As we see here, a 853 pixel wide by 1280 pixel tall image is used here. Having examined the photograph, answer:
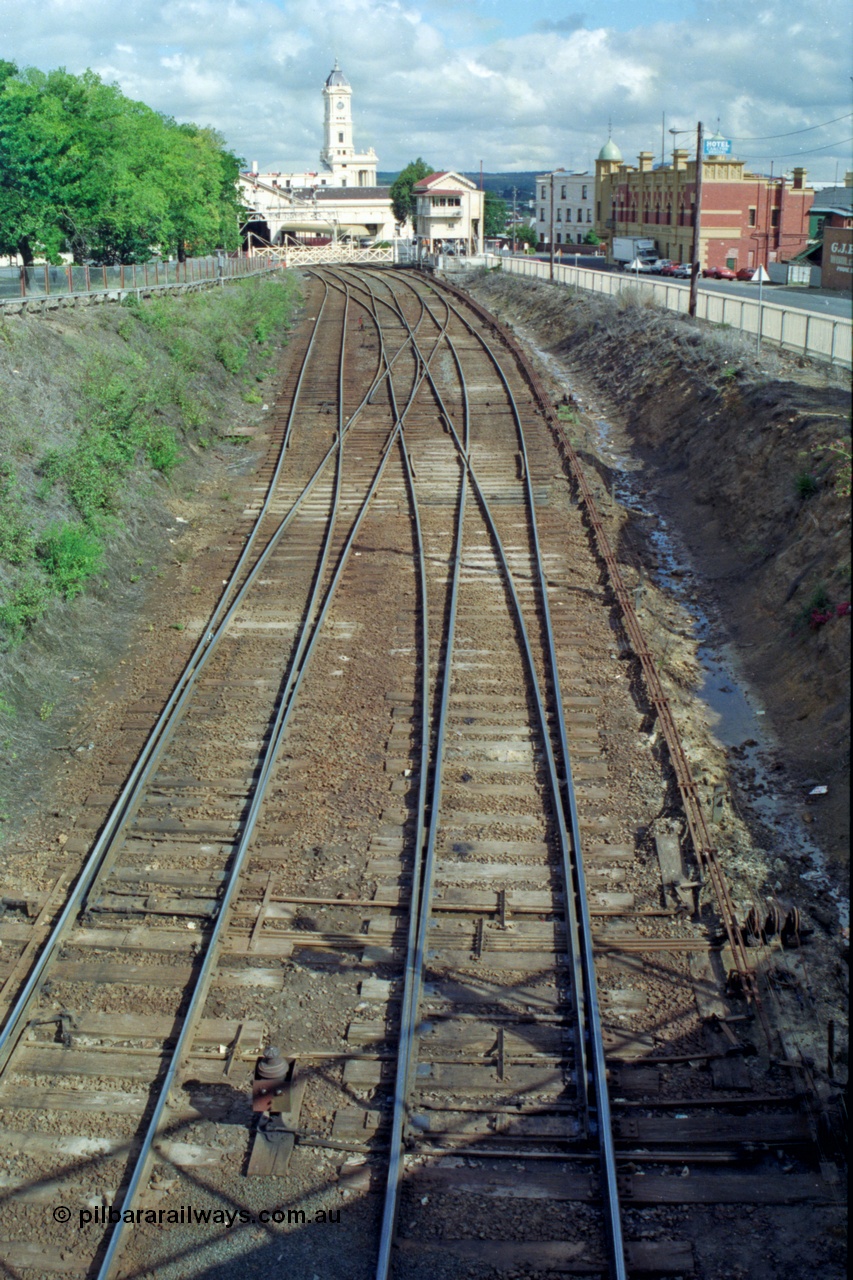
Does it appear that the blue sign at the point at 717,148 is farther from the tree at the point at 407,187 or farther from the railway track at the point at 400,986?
the railway track at the point at 400,986

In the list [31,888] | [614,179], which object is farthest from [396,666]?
[614,179]

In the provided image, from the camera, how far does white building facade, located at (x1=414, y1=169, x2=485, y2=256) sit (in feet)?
250

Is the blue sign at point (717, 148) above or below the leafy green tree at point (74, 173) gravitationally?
above

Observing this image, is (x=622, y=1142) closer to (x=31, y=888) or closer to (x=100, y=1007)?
(x=100, y=1007)

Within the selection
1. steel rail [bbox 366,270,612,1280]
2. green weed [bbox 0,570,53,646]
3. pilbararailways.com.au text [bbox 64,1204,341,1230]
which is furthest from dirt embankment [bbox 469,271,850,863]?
green weed [bbox 0,570,53,646]

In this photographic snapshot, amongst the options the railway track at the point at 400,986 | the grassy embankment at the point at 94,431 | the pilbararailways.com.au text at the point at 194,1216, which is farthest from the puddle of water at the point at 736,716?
the grassy embankment at the point at 94,431

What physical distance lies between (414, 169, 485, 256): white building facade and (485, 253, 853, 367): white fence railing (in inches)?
1482

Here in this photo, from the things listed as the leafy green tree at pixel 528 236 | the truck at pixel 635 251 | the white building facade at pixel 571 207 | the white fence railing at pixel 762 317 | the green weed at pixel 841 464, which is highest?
the white building facade at pixel 571 207

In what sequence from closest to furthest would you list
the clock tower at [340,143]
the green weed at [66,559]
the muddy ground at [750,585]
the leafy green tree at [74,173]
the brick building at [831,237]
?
the muddy ground at [750,585], the green weed at [66,559], the leafy green tree at [74,173], the brick building at [831,237], the clock tower at [340,143]

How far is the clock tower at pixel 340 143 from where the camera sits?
15425 centimetres

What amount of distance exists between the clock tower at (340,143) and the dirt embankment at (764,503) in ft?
457

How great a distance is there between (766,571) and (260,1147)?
35.4ft

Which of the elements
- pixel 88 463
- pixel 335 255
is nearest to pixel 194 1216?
pixel 88 463

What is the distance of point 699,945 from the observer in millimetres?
7449
